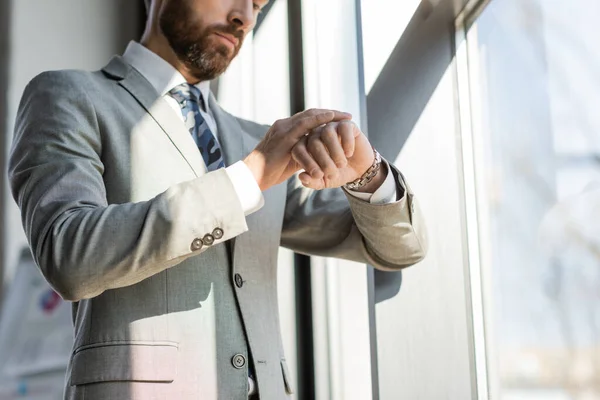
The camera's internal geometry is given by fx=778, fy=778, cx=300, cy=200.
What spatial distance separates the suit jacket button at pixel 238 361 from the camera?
41.5 inches

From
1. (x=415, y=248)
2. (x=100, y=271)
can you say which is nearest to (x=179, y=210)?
(x=100, y=271)

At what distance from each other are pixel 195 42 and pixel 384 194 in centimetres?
43

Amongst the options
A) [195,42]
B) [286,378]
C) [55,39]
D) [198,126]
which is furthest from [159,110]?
[55,39]

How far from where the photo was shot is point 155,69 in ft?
4.11

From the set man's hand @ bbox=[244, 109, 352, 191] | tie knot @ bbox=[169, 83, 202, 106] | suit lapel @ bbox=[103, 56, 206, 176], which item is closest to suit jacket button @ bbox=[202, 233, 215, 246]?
man's hand @ bbox=[244, 109, 352, 191]

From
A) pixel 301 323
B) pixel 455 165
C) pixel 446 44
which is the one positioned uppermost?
pixel 446 44

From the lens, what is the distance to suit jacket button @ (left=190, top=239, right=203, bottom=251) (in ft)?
3.01

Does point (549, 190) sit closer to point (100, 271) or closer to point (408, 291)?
point (408, 291)

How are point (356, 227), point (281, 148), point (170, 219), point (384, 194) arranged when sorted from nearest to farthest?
point (170, 219) < point (281, 148) < point (384, 194) < point (356, 227)

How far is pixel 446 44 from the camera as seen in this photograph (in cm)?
129

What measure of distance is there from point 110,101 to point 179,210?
298 millimetres

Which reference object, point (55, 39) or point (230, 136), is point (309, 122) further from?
point (55, 39)

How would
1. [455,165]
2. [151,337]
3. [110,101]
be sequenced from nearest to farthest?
[151,337]
[110,101]
[455,165]

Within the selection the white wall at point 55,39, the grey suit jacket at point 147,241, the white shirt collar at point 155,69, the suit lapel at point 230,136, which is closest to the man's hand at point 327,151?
the grey suit jacket at point 147,241
